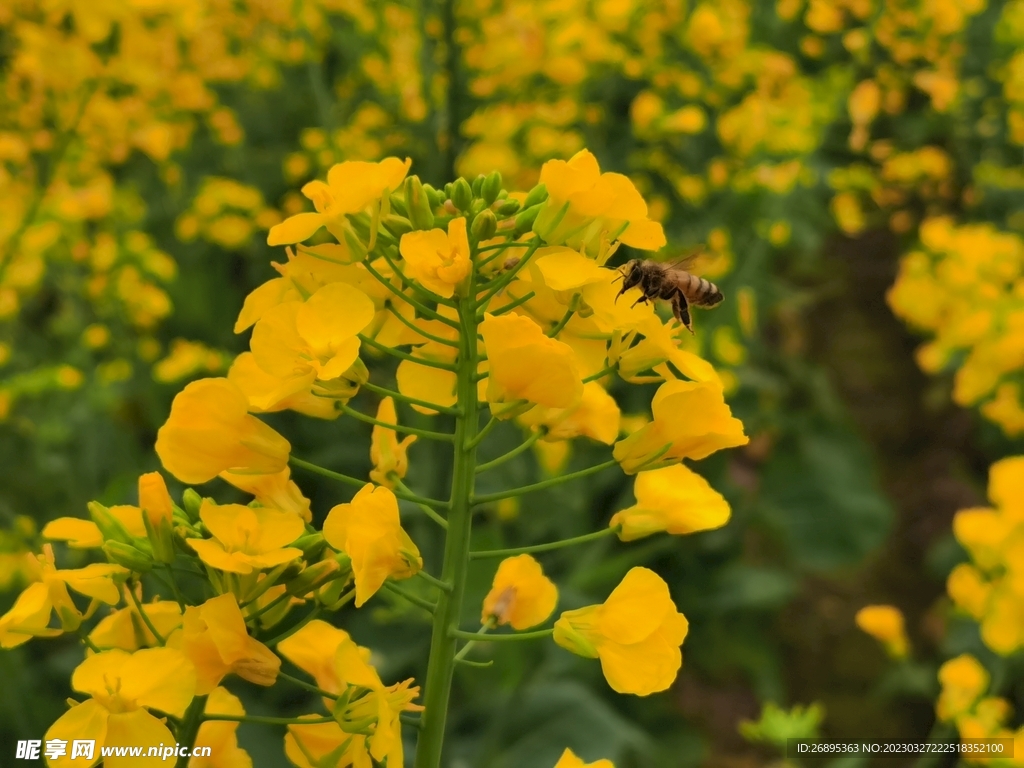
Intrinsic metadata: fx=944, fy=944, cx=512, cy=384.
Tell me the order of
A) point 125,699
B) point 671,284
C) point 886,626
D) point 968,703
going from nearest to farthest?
1. point 125,699
2. point 671,284
3. point 968,703
4. point 886,626

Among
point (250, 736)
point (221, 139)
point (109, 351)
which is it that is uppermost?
point (221, 139)

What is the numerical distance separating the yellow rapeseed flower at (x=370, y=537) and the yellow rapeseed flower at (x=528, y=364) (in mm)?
92

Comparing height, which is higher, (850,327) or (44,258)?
(44,258)

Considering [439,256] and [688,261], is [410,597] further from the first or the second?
[688,261]

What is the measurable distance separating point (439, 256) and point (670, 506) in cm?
23

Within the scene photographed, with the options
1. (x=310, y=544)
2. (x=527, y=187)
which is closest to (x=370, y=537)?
(x=310, y=544)

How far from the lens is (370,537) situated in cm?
53

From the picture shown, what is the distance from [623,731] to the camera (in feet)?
6.03

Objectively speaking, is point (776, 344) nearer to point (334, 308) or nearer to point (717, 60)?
point (717, 60)

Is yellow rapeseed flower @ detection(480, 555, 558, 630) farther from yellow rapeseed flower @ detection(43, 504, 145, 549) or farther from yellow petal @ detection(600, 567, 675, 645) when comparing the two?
yellow rapeseed flower @ detection(43, 504, 145, 549)

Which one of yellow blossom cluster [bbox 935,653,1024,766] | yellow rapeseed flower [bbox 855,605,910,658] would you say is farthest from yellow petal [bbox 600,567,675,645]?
yellow rapeseed flower [bbox 855,605,910,658]

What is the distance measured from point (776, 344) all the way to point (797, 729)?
99.5 inches

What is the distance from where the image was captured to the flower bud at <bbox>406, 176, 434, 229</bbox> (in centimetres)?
59

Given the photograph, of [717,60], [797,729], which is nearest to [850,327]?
[717,60]
